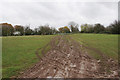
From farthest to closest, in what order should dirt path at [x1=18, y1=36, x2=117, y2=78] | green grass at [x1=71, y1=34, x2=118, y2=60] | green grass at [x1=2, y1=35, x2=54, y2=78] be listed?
green grass at [x1=71, y1=34, x2=118, y2=60]
green grass at [x1=2, y1=35, x2=54, y2=78]
dirt path at [x1=18, y1=36, x2=117, y2=78]

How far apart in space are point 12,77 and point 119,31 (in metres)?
62.0

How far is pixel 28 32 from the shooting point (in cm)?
6581

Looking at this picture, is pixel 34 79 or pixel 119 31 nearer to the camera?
pixel 34 79

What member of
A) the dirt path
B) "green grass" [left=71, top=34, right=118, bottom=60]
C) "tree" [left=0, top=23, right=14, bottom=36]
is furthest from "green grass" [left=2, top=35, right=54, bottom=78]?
"tree" [left=0, top=23, right=14, bottom=36]

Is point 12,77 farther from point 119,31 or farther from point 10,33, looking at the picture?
point 119,31

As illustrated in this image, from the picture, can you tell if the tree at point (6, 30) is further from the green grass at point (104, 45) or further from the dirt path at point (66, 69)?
the dirt path at point (66, 69)

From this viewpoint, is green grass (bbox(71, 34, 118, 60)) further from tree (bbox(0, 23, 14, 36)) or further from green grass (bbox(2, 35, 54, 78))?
tree (bbox(0, 23, 14, 36))

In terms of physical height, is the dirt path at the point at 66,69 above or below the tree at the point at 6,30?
below

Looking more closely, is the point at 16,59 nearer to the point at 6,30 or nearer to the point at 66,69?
the point at 66,69

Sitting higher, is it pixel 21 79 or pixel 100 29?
pixel 100 29

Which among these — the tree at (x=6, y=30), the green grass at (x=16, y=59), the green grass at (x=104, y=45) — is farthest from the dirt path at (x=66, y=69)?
the tree at (x=6, y=30)

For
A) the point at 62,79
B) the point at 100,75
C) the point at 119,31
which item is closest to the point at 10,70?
the point at 62,79

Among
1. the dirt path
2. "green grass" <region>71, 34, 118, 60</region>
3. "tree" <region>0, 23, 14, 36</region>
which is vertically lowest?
the dirt path

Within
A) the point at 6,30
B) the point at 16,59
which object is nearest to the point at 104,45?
the point at 16,59
